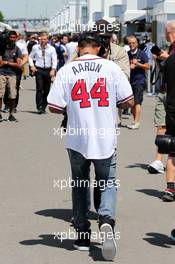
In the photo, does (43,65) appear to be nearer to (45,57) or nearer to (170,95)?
(45,57)

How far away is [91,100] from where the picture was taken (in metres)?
6.41

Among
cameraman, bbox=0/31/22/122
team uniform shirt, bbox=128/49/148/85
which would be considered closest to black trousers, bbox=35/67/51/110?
cameraman, bbox=0/31/22/122

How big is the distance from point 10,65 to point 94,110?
1055cm

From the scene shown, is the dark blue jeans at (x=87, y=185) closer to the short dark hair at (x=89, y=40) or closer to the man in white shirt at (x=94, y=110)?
the man in white shirt at (x=94, y=110)

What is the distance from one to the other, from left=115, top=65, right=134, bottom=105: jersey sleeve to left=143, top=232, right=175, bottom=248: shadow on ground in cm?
132

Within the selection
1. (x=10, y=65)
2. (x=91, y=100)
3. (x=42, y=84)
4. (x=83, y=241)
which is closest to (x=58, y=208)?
(x=83, y=241)

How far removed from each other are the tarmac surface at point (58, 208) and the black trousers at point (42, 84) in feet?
14.5

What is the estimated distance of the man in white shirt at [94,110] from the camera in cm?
640

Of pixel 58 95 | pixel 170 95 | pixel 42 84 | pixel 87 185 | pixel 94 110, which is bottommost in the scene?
pixel 42 84

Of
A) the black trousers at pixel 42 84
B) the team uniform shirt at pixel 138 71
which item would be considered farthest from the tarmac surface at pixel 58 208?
the black trousers at pixel 42 84

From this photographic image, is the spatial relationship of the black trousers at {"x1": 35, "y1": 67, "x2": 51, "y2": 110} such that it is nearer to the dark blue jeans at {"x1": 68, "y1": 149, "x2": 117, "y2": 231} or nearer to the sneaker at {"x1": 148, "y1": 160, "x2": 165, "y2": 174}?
the sneaker at {"x1": 148, "y1": 160, "x2": 165, "y2": 174}

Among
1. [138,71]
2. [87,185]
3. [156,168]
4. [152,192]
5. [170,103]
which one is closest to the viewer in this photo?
[87,185]

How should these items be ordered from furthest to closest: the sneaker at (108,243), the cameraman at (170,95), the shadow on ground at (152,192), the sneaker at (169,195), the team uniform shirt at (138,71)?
the team uniform shirt at (138,71) < the shadow on ground at (152,192) < the sneaker at (169,195) < the cameraman at (170,95) < the sneaker at (108,243)

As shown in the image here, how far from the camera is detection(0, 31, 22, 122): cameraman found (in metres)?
16.7
